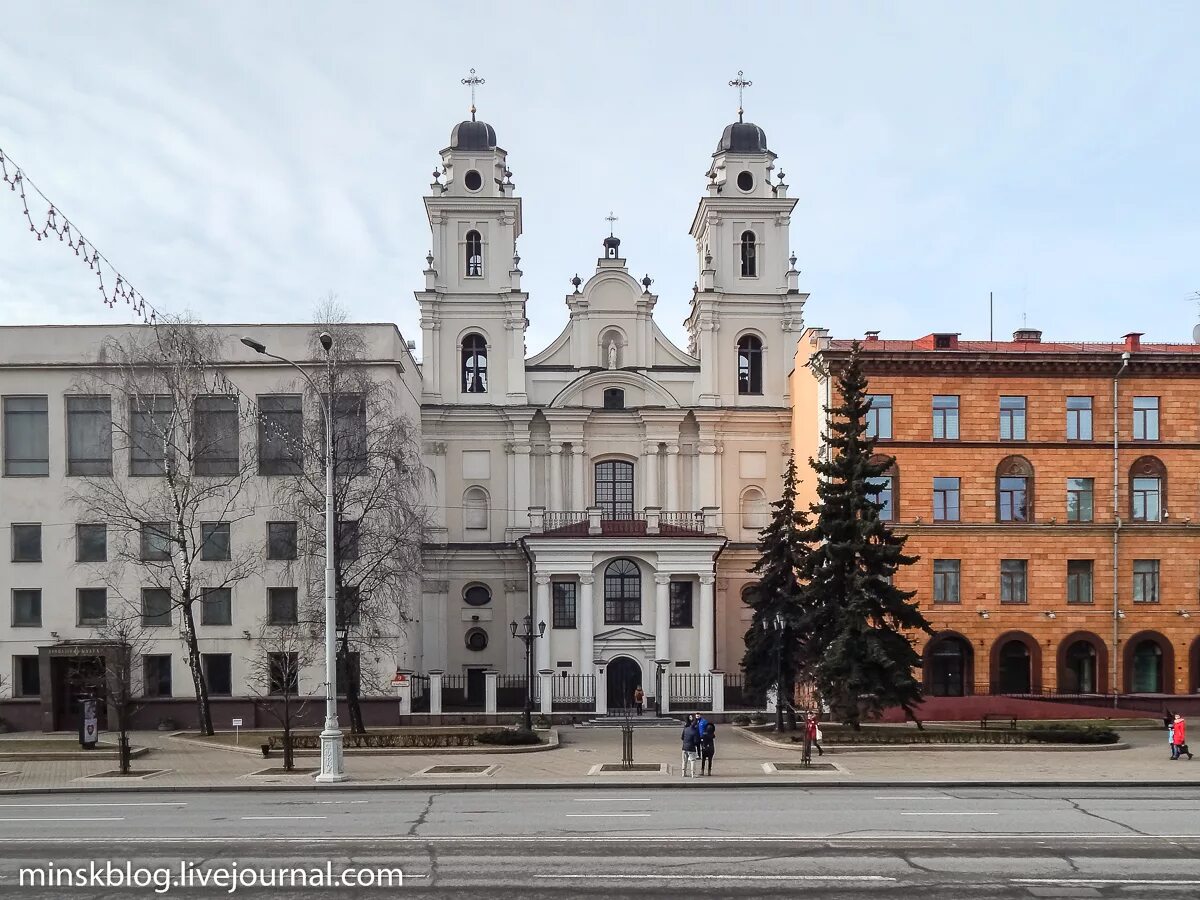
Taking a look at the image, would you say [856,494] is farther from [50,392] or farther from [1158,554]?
[50,392]

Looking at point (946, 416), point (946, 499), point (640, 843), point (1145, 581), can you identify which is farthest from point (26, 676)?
point (1145, 581)

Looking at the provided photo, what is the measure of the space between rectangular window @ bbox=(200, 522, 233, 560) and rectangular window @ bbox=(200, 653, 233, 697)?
370 cm

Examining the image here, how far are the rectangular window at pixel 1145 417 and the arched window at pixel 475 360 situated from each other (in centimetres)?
2818

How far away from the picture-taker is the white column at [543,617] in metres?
45.2

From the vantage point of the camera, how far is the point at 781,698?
36.4 m

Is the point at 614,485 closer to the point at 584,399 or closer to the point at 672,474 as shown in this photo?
the point at 672,474

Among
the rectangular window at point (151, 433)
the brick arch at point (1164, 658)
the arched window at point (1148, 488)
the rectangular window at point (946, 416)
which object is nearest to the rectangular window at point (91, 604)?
the rectangular window at point (151, 433)

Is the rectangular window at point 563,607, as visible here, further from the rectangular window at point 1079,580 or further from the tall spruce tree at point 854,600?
the rectangular window at point 1079,580

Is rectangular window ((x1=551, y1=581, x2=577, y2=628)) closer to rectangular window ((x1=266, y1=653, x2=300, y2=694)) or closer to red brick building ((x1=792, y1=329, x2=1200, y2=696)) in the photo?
rectangular window ((x1=266, y1=653, x2=300, y2=694))

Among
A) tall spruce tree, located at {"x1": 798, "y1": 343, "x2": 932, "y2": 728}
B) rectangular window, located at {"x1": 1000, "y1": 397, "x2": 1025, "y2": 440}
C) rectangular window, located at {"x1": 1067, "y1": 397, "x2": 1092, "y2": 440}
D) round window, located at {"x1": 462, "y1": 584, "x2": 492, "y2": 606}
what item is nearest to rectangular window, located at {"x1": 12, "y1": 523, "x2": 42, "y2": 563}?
round window, located at {"x1": 462, "y1": 584, "x2": 492, "y2": 606}

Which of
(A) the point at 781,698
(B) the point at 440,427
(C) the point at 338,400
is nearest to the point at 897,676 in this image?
(A) the point at 781,698

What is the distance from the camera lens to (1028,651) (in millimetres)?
42844

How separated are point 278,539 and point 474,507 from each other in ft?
40.0

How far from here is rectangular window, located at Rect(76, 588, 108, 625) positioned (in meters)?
40.7
